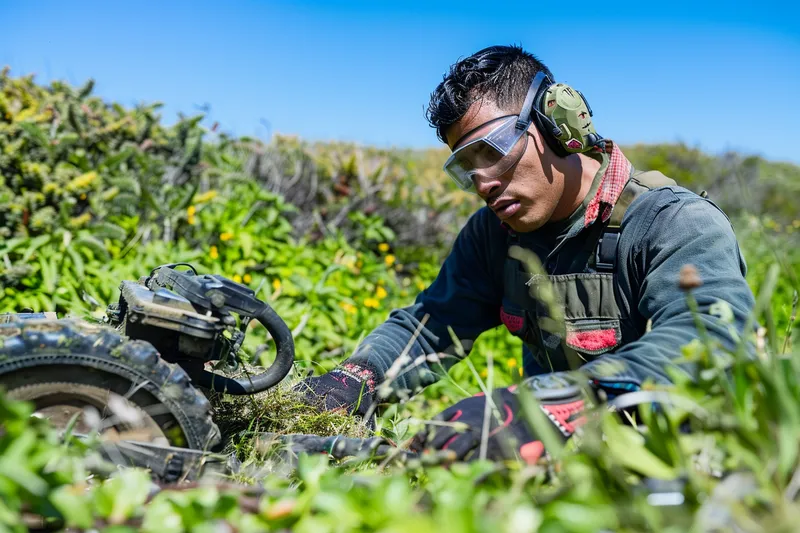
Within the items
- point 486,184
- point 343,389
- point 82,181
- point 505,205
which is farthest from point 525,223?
point 82,181

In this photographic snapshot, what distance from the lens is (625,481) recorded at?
933 millimetres

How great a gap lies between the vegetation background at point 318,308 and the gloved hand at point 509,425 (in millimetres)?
90

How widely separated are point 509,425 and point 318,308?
319cm

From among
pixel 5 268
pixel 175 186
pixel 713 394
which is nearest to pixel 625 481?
pixel 713 394

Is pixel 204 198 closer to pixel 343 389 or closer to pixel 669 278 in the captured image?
pixel 343 389

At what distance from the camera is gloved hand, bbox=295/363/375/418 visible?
7.00 feet

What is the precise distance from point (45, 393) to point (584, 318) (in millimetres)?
1862

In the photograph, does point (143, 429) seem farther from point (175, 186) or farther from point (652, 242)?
point (175, 186)

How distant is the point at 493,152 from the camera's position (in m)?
2.58

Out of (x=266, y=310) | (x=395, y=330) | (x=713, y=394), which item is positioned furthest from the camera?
Answer: (x=395, y=330)

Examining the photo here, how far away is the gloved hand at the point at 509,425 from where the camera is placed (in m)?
1.36

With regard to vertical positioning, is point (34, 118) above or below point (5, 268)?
above

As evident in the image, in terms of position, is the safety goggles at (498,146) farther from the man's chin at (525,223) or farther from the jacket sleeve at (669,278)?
the jacket sleeve at (669,278)

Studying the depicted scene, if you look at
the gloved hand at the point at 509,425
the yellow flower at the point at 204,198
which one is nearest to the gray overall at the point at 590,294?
the gloved hand at the point at 509,425
